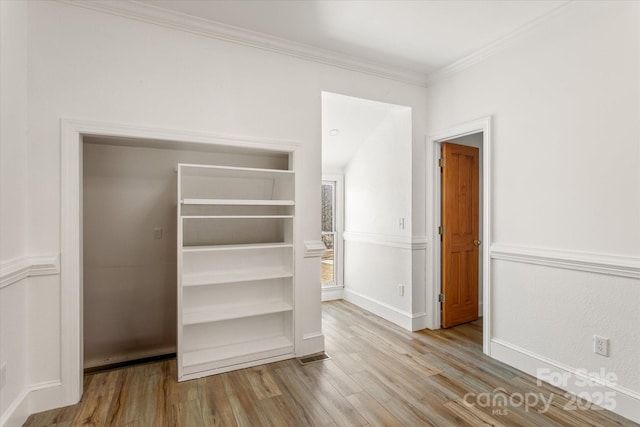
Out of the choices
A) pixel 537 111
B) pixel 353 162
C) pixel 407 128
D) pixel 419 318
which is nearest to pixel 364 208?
→ pixel 353 162

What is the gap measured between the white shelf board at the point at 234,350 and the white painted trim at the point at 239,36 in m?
2.61

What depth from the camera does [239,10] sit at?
2.45 m

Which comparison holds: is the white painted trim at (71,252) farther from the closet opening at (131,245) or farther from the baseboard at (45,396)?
the closet opening at (131,245)

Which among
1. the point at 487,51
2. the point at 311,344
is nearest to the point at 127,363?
the point at 311,344

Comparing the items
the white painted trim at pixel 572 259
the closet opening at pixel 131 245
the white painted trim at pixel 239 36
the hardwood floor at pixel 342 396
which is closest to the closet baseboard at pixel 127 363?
the closet opening at pixel 131 245

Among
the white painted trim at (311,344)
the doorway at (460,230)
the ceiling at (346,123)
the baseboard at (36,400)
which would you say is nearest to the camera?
the baseboard at (36,400)

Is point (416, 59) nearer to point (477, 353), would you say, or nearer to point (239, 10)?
point (239, 10)

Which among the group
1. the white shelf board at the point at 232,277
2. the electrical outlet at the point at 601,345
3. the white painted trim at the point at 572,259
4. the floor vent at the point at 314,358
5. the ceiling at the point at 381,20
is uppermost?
the ceiling at the point at 381,20

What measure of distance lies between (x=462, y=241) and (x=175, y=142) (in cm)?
318

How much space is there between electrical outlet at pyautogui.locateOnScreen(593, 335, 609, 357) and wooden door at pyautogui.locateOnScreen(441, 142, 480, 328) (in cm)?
147

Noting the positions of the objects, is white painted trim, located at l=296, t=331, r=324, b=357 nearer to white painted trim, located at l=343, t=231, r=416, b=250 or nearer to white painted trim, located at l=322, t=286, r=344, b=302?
white painted trim, located at l=343, t=231, r=416, b=250

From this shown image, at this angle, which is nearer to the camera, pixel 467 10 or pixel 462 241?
pixel 467 10

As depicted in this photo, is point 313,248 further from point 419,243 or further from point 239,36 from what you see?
point 239,36

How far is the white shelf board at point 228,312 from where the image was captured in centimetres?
257
